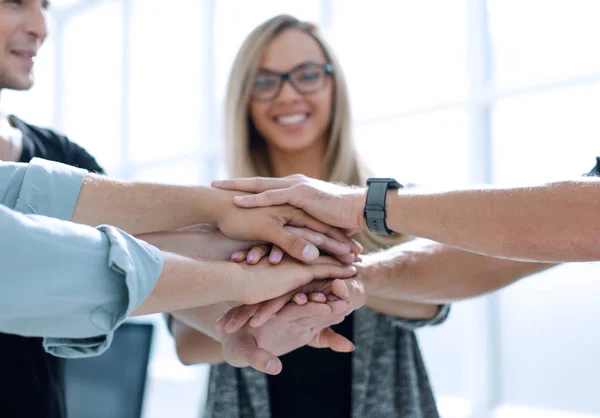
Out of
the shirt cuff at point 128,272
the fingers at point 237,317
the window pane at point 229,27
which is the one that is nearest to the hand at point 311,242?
the fingers at point 237,317

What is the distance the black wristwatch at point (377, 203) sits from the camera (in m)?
1.39

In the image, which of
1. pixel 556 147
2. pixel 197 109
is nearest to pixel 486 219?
pixel 556 147

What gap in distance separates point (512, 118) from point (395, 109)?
2.08ft

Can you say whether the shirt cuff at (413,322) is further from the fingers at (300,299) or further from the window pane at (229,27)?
the window pane at (229,27)

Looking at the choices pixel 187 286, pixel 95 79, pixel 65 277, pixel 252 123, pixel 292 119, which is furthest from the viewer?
pixel 95 79

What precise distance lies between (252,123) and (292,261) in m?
0.73

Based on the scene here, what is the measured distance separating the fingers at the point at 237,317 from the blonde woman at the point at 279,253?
0.11 meters

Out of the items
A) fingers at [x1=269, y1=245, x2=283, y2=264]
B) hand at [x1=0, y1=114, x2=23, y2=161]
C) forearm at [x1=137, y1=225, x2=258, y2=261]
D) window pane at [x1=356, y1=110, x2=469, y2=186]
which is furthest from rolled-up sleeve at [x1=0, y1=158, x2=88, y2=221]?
window pane at [x1=356, y1=110, x2=469, y2=186]

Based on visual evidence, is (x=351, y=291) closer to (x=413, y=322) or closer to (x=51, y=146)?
(x=413, y=322)

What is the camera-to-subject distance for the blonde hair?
6.37 feet

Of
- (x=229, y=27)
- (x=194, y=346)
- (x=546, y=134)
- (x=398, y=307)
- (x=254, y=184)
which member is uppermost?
(x=229, y=27)

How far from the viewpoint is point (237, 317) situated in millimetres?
1349

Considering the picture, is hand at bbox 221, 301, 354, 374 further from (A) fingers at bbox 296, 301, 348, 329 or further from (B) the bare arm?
(B) the bare arm

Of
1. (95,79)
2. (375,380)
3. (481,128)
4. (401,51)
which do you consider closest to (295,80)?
(375,380)
